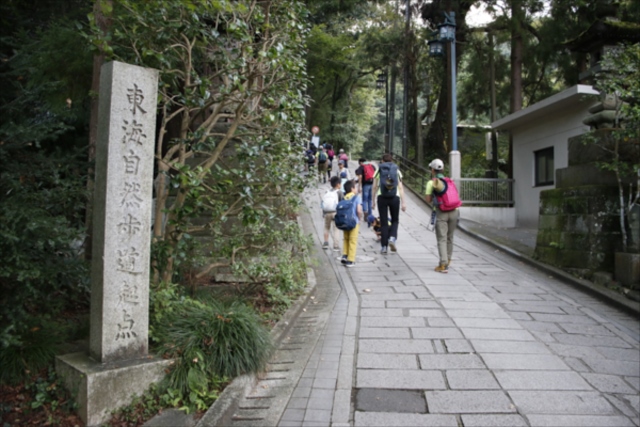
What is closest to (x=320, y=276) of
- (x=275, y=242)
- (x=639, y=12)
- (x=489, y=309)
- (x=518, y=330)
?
(x=275, y=242)

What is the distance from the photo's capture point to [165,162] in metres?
5.11

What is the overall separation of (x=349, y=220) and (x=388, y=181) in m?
1.66

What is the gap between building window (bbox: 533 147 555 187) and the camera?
16.1m

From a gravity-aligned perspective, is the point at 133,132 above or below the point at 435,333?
above

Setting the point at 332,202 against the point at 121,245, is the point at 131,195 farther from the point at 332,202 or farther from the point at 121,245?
the point at 332,202

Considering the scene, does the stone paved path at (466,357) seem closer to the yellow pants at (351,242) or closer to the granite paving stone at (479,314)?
the granite paving stone at (479,314)

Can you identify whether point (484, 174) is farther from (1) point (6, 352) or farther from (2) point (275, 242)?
(1) point (6, 352)

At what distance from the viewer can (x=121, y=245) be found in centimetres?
404

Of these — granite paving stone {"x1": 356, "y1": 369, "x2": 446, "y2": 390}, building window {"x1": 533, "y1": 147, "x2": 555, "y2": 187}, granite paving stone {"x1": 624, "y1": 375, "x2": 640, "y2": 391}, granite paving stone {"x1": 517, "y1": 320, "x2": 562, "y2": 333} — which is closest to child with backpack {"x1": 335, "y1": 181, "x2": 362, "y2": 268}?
granite paving stone {"x1": 517, "y1": 320, "x2": 562, "y2": 333}

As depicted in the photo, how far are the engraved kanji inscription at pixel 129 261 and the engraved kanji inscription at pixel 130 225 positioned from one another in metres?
0.14

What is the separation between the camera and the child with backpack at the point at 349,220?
9.31 meters

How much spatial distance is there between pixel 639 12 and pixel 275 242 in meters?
11.5

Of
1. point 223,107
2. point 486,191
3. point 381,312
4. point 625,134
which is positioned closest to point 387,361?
point 381,312

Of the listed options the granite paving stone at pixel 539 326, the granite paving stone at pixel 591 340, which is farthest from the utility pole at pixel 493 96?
the granite paving stone at pixel 591 340
